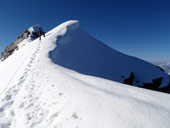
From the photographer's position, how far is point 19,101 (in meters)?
3.40

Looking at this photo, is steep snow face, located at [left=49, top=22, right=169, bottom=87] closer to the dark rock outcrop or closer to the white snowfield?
the dark rock outcrop

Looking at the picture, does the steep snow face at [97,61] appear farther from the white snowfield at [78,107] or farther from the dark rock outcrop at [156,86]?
the white snowfield at [78,107]

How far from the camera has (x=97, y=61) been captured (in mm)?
13336

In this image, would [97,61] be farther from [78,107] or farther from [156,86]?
[78,107]

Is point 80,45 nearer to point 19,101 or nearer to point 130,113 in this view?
point 19,101

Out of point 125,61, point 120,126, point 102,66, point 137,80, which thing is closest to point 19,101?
point 120,126

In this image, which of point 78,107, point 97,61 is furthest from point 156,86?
point 78,107

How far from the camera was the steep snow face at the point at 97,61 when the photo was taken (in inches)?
454

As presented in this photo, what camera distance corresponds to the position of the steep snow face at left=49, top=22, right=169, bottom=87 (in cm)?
1153

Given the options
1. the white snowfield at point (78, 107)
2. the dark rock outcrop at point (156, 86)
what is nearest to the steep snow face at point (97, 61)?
the dark rock outcrop at point (156, 86)

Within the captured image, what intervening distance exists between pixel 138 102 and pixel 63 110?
1918 millimetres

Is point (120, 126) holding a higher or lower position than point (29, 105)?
lower

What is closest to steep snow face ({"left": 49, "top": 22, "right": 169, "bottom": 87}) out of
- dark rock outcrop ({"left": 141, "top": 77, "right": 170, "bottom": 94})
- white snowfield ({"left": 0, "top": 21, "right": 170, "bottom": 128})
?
dark rock outcrop ({"left": 141, "top": 77, "right": 170, "bottom": 94})

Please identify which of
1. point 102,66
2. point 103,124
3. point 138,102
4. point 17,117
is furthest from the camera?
point 102,66
